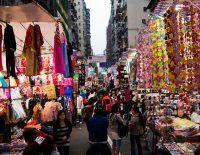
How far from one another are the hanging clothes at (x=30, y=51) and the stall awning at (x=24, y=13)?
41cm

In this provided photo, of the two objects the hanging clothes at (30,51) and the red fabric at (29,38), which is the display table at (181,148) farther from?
the red fabric at (29,38)

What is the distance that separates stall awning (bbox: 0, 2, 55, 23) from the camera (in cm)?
647

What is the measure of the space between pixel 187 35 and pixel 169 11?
3.41 ft

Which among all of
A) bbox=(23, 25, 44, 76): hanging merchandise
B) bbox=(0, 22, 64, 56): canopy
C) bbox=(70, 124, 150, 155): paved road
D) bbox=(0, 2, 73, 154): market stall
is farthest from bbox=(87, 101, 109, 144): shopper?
bbox=(70, 124, 150, 155): paved road

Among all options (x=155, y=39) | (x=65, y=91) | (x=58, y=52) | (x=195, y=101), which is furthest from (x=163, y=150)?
(x=65, y=91)

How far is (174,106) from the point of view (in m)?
11.4

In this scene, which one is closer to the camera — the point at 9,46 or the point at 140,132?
the point at 9,46

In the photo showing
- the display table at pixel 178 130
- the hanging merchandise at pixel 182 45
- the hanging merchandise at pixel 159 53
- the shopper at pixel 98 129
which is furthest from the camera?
the hanging merchandise at pixel 159 53

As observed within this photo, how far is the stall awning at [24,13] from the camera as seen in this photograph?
6.47m

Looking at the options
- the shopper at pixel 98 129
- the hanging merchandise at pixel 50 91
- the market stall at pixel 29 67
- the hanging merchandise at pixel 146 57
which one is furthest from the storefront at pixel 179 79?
the hanging merchandise at pixel 50 91

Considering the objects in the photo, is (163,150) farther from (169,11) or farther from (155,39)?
(155,39)

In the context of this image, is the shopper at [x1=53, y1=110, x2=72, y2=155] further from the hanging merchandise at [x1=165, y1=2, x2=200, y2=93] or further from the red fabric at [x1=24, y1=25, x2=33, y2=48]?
the hanging merchandise at [x1=165, y1=2, x2=200, y2=93]

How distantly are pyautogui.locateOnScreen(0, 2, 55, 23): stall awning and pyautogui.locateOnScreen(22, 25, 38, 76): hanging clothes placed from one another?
1.34 ft

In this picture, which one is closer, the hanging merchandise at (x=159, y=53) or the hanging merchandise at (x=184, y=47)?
the hanging merchandise at (x=184, y=47)
